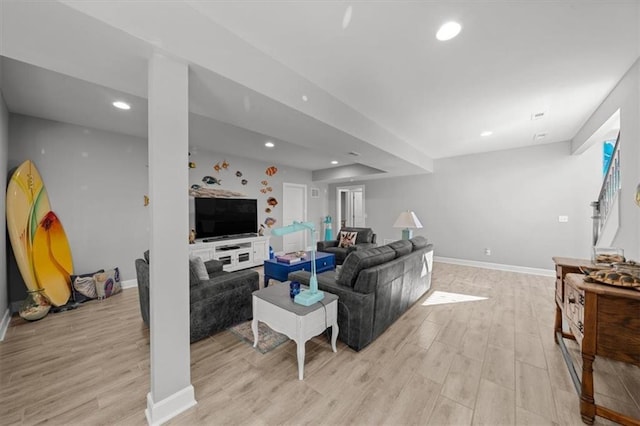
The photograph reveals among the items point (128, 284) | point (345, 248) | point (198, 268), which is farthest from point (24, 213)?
point (345, 248)

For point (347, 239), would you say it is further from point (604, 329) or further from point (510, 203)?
point (604, 329)

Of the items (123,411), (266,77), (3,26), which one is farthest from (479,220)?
(3,26)

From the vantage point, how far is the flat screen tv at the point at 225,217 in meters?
4.72

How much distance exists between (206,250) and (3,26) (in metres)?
3.68

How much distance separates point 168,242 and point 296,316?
1065 mm

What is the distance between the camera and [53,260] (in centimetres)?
319

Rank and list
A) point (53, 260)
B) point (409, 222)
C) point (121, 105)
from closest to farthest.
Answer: point (121, 105), point (53, 260), point (409, 222)

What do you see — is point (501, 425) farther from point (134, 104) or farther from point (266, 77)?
point (134, 104)

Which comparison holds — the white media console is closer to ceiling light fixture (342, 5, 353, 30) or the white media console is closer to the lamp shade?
the lamp shade

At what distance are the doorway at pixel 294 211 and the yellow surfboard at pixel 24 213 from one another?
4484mm

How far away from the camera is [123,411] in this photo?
5.14 feet

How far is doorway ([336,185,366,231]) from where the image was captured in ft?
26.3

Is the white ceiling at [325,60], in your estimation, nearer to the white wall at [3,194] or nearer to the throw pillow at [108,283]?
the white wall at [3,194]

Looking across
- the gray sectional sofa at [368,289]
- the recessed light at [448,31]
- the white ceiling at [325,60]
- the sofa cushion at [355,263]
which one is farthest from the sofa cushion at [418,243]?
the recessed light at [448,31]
